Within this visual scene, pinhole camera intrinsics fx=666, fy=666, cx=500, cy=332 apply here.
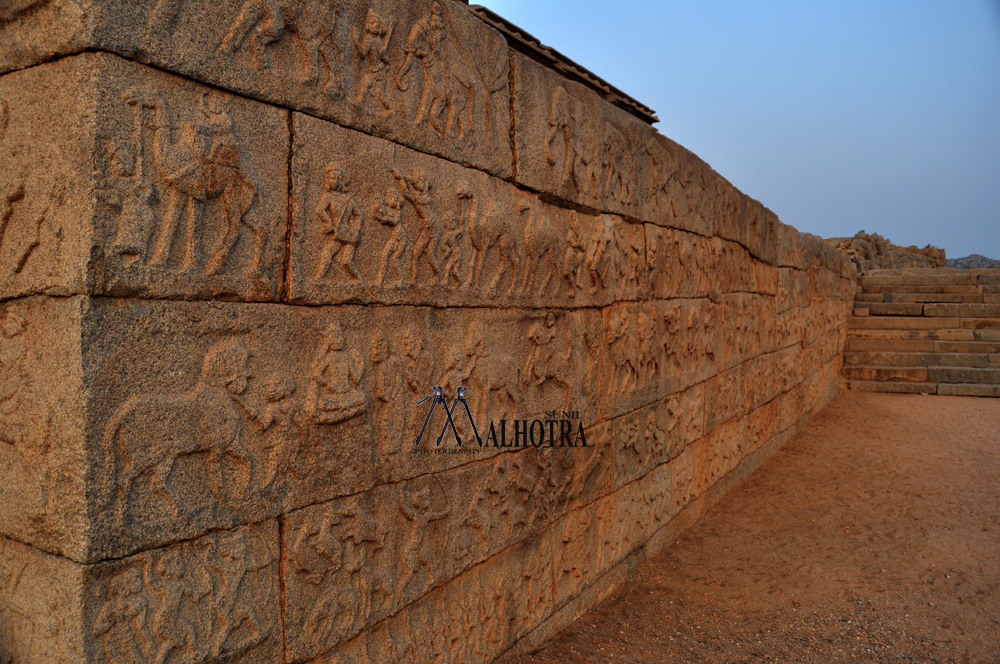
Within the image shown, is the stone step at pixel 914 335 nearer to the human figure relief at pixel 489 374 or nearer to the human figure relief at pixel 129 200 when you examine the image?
the human figure relief at pixel 489 374

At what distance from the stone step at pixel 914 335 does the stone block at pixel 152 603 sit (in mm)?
13420

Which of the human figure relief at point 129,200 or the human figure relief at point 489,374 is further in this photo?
the human figure relief at point 489,374

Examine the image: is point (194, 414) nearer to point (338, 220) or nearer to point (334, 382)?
point (334, 382)

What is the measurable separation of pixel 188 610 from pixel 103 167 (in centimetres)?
116

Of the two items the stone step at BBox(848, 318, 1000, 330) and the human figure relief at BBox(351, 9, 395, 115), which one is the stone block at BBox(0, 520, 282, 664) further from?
the stone step at BBox(848, 318, 1000, 330)

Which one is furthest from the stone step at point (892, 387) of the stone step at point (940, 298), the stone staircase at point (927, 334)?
the stone step at point (940, 298)

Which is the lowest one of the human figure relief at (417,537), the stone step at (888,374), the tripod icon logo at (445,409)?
the stone step at (888,374)

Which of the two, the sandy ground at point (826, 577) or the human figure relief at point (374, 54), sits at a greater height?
the human figure relief at point (374, 54)

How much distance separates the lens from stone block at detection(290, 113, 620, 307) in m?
2.12

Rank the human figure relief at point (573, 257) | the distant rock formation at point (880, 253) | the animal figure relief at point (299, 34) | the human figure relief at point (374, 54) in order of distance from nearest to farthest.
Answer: the animal figure relief at point (299, 34) < the human figure relief at point (374, 54) < the human figure relief at point (573, 257) < the distant rock formation at point (880, 253)

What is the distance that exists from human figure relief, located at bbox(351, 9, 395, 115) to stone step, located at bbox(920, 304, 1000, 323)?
47.1 feet

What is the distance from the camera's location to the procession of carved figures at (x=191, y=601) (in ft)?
5.41

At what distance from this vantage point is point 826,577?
442 cm

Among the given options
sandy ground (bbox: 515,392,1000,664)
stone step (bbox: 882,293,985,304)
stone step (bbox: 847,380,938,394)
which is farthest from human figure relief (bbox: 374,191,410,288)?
stone step (bbox: 882,293,985,304)
